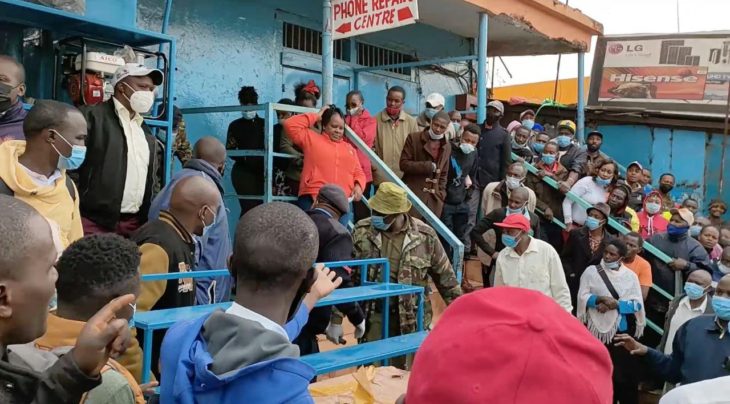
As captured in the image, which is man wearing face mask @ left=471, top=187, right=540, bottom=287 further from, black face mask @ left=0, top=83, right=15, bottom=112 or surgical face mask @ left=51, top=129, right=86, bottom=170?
black face mask @ left=0, top=83, right=15, bottom=112

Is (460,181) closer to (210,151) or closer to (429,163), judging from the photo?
(429,163)

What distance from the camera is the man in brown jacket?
6.31 metres

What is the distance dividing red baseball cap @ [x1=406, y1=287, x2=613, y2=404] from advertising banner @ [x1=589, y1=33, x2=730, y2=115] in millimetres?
12555

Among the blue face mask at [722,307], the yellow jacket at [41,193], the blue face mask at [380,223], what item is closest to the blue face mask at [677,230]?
the blue face mask at [722,307]

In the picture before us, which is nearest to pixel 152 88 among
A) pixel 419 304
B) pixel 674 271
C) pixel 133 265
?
pixel 419 304

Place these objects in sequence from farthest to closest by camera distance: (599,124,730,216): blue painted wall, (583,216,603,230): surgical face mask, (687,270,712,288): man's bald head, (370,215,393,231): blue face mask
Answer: (599,124,730,216): blue painted wall → (583,216,603,230): surgical face mask → (687,270,712,288): man's bald head → (370,215,393,231): blue face mask

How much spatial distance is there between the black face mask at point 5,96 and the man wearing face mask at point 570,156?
5.53m

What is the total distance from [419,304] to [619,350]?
8.42 feet

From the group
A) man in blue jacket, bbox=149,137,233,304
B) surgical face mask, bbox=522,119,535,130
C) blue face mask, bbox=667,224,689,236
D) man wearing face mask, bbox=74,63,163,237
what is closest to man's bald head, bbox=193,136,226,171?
man in blue jacket, bbox=149,137,233,304

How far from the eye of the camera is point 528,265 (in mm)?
5418

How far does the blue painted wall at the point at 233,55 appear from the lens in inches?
259

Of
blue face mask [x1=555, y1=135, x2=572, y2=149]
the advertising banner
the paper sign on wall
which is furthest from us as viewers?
the advertising banner

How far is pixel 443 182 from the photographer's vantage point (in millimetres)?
6441

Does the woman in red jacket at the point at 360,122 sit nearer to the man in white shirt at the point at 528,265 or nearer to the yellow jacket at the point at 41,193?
the man in white shirt at the point at 528,265
